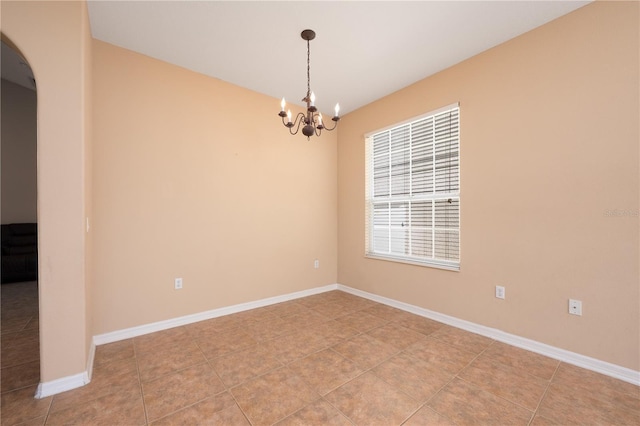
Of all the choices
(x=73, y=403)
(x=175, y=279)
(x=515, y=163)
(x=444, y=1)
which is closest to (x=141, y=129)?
(x=175, y=279)

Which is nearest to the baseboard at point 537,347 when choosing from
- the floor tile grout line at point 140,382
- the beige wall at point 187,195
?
the beige wall at point 187,195

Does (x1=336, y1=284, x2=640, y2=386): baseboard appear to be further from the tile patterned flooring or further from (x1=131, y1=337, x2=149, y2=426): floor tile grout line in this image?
(x1=131, y1=337, x2=149, y2=426): floor tile grout line

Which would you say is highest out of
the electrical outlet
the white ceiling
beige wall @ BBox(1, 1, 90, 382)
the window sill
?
the white ceiling

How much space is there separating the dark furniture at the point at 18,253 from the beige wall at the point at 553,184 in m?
6.43

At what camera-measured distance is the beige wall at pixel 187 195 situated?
2.51 m

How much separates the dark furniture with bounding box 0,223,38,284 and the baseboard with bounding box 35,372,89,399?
4.21 metres

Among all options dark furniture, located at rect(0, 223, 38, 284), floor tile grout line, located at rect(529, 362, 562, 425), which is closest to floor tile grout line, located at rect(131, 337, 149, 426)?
floor tile grout line, located at rect(529, 362, 562, 425)

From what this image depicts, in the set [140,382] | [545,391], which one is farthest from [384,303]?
[140,382]

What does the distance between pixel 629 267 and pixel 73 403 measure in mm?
3878

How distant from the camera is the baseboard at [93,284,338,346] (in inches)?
97.6

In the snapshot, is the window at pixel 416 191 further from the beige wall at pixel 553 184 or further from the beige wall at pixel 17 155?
the beige wall at pixel 17 155

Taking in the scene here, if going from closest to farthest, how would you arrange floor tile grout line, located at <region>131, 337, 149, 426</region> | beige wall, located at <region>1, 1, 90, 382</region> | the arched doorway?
floor tile grout line, located at <region>131, 337, 149, 426</region>
beige wall, located at <region>1, 1, 90, 382</region>
the arched doorway

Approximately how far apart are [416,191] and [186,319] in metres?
3.06

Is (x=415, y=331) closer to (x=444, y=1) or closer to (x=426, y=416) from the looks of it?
(x=426, y=416)
